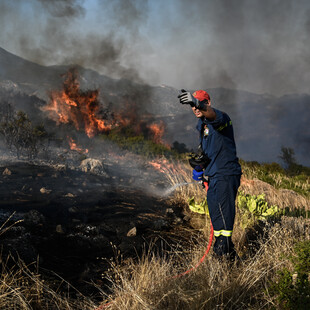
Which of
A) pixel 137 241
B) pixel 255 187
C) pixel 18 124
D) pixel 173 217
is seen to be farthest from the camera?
pixel 18 124

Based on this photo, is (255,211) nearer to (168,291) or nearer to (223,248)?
(223,248)

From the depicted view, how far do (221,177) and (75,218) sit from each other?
11.3 ft

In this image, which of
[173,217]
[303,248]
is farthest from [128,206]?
[303,248]

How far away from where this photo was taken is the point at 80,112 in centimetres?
1831

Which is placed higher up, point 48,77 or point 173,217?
point 48,77

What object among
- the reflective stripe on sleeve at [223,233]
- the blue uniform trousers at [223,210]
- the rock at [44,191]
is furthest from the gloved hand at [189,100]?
the rock at [44,191]

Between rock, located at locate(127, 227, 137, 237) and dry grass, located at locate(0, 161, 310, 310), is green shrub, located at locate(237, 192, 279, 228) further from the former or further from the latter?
rock, located at locate(127, 227, 137, 237)

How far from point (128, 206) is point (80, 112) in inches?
558

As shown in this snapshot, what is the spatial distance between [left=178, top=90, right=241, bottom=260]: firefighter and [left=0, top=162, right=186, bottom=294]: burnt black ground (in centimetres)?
110

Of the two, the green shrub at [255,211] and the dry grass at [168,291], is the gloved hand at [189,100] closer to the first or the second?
the dry grass at [168,291]

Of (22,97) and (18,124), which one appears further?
(22,97)

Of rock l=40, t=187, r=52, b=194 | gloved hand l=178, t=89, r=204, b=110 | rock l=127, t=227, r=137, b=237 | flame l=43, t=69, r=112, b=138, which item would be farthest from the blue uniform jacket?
→ flame l=43, t=69, r=112, b=138

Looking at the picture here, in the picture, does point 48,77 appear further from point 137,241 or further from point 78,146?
point 137,241

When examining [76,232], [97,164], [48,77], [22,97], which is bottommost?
[76,232]
